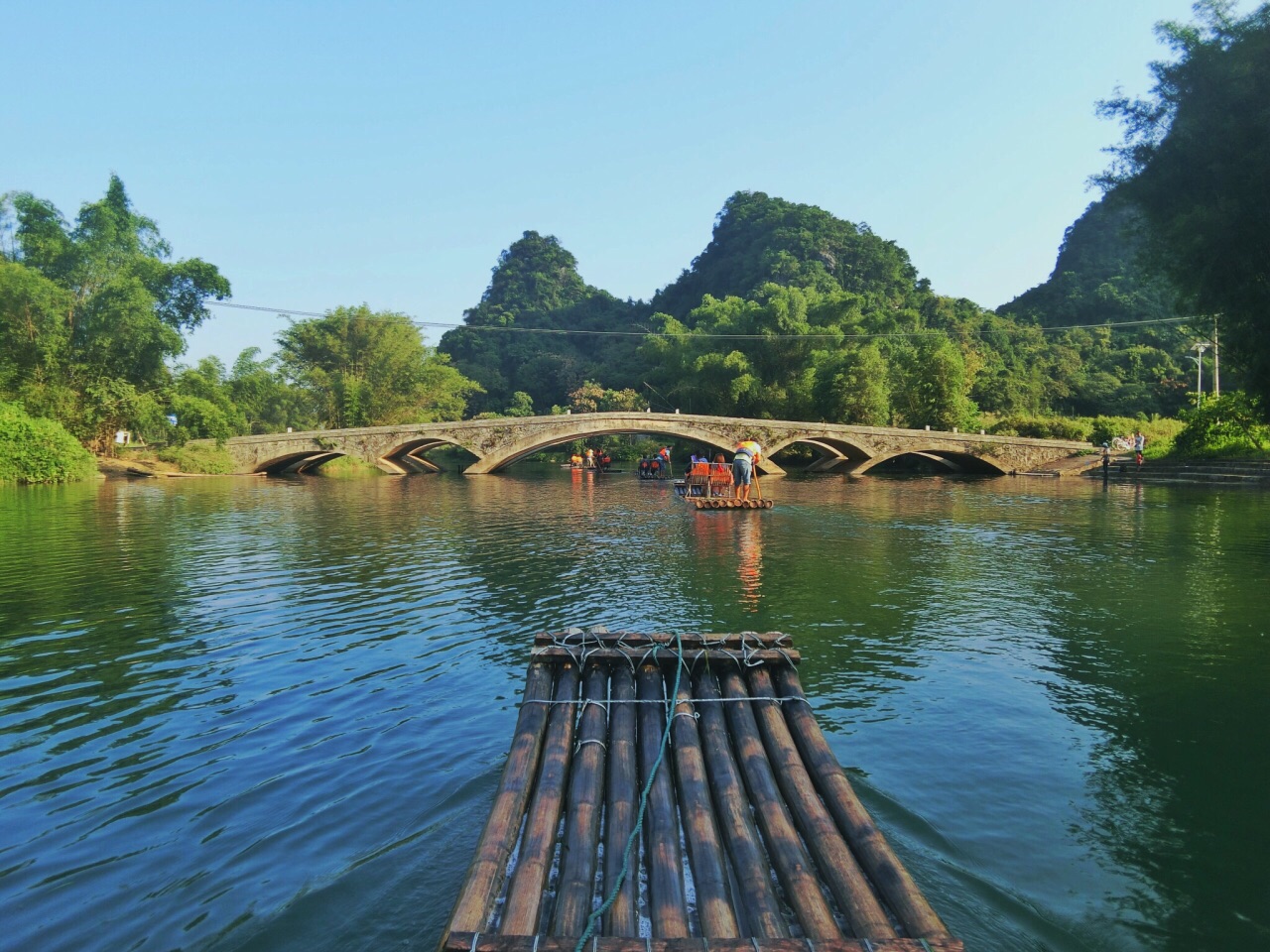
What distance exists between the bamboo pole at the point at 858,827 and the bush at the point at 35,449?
134 feet

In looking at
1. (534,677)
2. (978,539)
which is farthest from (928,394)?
(534,677)

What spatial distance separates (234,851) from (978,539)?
1795cm

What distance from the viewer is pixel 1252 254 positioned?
17938 millimetres

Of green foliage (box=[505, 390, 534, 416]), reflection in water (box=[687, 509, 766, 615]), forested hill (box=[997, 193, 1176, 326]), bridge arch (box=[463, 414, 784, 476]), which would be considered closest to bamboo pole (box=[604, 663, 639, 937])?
reflection in water (box=[687, 509, 766, 615])

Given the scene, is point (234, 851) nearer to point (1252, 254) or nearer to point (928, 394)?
point (1252, 254)

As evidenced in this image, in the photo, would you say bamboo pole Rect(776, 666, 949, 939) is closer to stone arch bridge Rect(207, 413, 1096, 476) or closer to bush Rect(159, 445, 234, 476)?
stone arch bridge Rect(207, 413, 1096, 476)

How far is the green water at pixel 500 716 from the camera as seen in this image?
15.5 feet

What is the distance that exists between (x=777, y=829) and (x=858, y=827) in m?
0.39

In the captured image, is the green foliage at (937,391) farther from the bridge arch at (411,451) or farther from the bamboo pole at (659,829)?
the bamboo pole at (659,829)

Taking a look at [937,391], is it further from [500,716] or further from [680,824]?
[680,824]

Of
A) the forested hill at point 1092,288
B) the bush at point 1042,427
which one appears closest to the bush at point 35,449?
the bush at point 1042,427

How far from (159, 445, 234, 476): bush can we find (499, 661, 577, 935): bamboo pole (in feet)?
154

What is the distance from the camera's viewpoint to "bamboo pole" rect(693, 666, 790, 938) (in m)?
3.51

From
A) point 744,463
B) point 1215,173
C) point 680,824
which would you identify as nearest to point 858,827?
point 680,824
